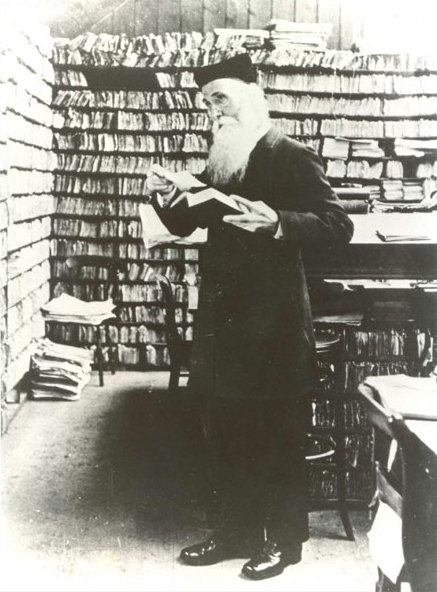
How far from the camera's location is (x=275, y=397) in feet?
9.05

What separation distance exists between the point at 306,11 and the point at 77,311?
282 cm

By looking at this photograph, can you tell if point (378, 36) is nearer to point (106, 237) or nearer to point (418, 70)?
point (418, 70)

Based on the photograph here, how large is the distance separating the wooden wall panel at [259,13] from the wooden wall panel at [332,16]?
0.49 m

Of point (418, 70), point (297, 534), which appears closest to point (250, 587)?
point (297, 534)

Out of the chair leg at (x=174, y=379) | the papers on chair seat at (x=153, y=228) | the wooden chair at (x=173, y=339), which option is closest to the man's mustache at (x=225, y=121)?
the papers on chair seat at (x=153, y=228)

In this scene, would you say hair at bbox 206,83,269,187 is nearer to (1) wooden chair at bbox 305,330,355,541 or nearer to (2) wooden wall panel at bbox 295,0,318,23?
(1) wooden chair at bbox 305,330,355,541

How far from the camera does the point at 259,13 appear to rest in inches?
217

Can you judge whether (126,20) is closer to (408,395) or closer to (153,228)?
(153,228)

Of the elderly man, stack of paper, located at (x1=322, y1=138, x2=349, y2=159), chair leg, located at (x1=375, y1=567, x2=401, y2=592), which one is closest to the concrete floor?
the elderly man

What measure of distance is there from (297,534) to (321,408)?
0.54 metres

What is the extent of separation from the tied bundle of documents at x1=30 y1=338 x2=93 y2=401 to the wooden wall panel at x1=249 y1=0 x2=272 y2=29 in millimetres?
2758

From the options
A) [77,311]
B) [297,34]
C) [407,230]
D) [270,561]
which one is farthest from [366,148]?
[270,561]

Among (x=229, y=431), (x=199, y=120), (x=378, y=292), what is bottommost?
(x=229, y=431)

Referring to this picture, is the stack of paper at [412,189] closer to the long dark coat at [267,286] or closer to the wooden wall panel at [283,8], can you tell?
the wooden wall panel at [283,8]
